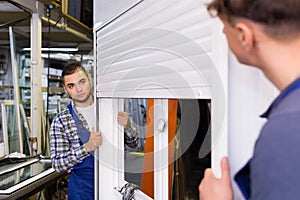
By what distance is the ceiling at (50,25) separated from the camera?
11.3 ft

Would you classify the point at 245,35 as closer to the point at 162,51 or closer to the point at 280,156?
the point at 280,156

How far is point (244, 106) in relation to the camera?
31.0 inches

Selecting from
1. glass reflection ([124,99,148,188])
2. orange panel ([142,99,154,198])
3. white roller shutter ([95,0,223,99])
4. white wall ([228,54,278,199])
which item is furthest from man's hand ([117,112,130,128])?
white wall ([228,54,278,199])

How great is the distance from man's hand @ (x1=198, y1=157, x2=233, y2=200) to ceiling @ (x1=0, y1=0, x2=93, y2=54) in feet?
9.22

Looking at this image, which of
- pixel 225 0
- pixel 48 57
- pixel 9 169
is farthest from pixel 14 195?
pixel 48 57

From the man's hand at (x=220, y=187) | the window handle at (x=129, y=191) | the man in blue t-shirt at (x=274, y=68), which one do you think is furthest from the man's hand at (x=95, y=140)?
the man in blue t-shirt at (x=274, y=68)

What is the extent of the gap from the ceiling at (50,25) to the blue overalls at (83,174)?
1.35 m

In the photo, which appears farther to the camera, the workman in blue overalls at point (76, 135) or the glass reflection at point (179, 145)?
the workman in blue overalls at point (76, 135)

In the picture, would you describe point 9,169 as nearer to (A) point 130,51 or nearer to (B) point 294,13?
(A) point 130,51

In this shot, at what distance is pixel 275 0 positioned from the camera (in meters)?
0.54

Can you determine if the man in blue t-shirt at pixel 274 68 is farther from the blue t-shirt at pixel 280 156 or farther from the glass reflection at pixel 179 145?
the glass reflection at pixel 179 145

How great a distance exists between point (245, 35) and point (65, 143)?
2031 mm

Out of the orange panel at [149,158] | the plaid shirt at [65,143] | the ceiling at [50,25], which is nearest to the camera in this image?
the orange panel at [149,158]

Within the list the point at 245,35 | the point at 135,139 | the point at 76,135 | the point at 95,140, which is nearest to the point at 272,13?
the point at 245,35
